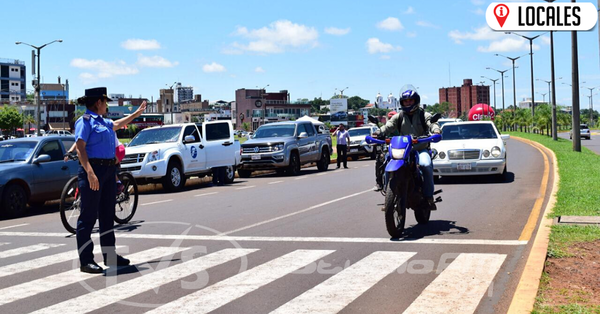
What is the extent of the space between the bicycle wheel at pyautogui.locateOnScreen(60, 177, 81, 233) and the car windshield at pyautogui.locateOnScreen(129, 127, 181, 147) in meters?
9.18

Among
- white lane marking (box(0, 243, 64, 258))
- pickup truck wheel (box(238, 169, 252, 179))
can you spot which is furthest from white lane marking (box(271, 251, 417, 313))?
pickup truck wheel (box(238, 169, 252, 179))

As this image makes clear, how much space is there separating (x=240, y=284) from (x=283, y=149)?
17630 millimetres

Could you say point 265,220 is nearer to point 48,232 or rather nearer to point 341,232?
point 341,232

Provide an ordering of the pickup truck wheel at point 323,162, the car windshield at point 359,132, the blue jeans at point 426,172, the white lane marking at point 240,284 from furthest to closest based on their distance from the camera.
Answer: the car windshield at point 359,132 → the pickup truck wheel at point 323,162 → the blue jeans at point 426,172 → the white lane marking at point 240,284

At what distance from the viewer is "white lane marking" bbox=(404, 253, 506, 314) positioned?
5738mm

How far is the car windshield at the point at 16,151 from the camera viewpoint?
1445cm

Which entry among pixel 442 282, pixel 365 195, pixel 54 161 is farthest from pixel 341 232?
pixel 54 161

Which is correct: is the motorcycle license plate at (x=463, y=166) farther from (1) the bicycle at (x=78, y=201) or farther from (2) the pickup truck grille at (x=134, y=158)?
(1) the bicycle at (x=78, y=201)

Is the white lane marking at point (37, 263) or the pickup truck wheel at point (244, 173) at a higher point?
the pickup truck wheel at point (244, 173)

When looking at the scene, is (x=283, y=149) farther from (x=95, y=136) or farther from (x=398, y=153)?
(x=95, y=136)

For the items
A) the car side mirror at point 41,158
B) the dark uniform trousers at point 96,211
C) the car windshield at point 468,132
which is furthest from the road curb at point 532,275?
the car side mirror at point 41,158

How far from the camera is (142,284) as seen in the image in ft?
22.3

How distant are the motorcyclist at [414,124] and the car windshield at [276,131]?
51.0 ft

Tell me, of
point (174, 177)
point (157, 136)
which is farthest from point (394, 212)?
point (157, 136)
